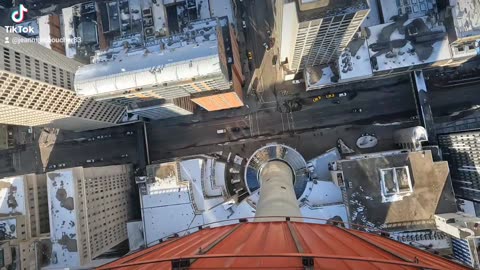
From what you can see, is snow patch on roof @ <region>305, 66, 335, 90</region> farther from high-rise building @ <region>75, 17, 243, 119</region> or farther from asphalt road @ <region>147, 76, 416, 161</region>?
high-rise building @ <region>75, 17, 243, 119</region>

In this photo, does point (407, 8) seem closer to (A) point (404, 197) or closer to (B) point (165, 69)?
(A) point (404, 197)

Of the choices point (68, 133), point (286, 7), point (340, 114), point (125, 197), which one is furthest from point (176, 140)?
point (286, 7)

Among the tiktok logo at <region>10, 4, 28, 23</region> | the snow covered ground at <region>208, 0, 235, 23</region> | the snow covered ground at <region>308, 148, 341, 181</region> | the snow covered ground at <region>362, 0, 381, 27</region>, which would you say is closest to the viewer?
the snow covered ground at <region>362, 0, 381, 27</region>

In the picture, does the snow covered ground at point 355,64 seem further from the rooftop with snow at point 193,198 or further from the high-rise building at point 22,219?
the high-rise building at point 22,219

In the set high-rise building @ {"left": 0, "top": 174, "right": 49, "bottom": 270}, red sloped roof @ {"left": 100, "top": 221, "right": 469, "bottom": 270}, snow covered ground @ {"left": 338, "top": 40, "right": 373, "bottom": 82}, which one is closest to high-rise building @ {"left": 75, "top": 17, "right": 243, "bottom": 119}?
snow covered ground @ {"left": 338, "top": 40, "right": 373, "bottom": 82}

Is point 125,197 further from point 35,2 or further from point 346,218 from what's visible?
point 35,2

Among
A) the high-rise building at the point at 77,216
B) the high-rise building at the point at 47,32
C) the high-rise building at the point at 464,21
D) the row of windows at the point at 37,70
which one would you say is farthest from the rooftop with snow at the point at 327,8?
the high-rise building at the point at 47,32

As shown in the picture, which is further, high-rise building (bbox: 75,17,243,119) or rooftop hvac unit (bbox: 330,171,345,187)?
rooftop hvac unit (bbox: 330,171,345,187)
